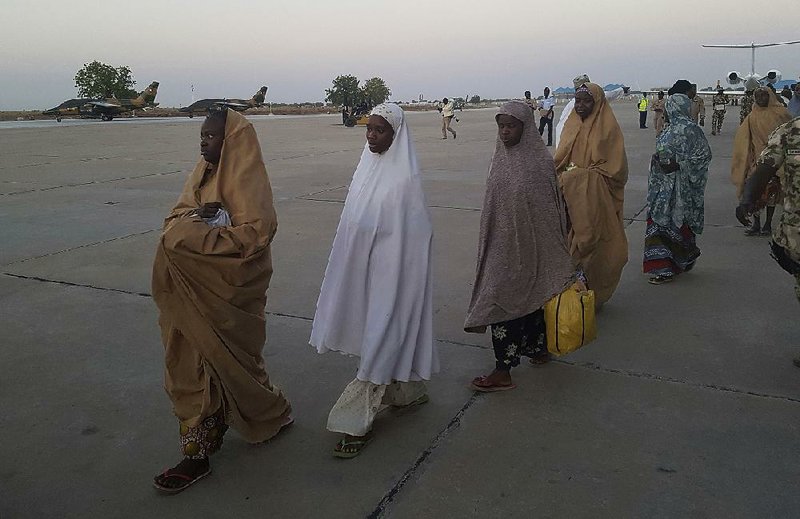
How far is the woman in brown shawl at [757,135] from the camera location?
730cm

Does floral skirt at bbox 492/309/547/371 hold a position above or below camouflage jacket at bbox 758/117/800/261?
below

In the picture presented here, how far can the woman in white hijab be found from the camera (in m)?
2.98

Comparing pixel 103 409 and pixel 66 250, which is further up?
pixel 66 250

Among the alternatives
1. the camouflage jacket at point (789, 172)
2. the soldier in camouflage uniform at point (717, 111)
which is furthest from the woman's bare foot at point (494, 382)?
the soldier in camouflage uniform at point (717, 111)

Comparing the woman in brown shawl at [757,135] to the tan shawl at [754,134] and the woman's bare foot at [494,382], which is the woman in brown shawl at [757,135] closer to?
the tan shawl at [754,134]

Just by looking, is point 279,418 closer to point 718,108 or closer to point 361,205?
point 361,205

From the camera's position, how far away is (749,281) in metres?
5.68

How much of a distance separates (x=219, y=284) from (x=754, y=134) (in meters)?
6.85

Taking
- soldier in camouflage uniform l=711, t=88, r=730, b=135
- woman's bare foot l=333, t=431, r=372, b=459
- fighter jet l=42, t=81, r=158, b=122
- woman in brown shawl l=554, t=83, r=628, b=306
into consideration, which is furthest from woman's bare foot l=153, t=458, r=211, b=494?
fighter jet l=42, t=81, r=158, b=122

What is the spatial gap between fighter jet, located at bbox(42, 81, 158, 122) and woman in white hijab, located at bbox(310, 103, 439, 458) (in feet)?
141

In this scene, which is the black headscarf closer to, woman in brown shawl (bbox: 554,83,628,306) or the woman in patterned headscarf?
the woman in patterned headscarf

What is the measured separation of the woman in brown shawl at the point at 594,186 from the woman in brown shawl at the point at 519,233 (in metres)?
1.04

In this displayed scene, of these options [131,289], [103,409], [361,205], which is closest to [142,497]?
[103,409]

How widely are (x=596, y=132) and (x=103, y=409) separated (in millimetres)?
3620
